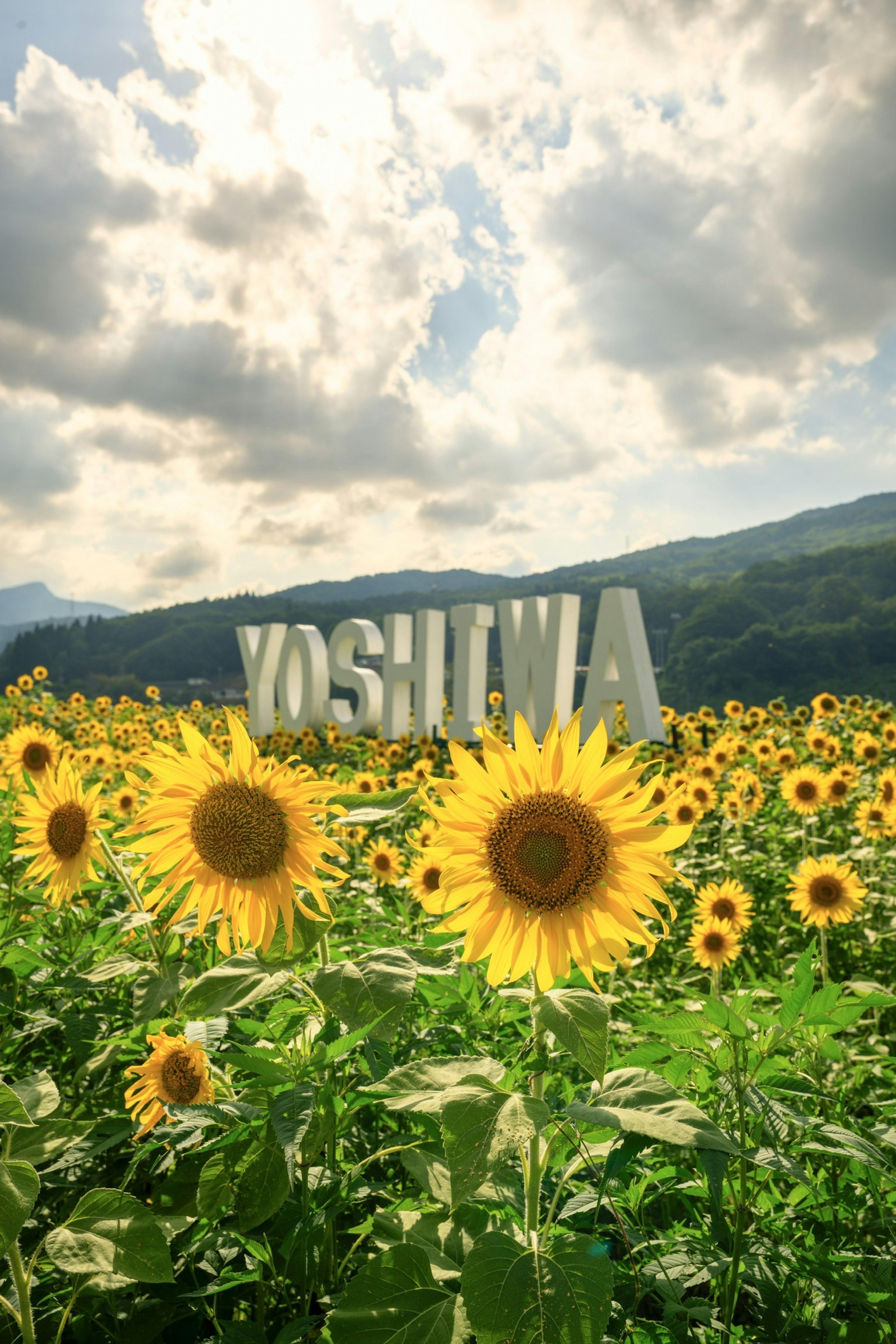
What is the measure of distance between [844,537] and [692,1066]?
227553mm

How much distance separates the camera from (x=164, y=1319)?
1382 millimetres

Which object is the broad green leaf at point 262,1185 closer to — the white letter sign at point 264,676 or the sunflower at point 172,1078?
the sunflower at point 172,1078

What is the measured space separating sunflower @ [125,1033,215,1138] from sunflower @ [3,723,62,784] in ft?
8.54

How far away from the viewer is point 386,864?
447 centimetres

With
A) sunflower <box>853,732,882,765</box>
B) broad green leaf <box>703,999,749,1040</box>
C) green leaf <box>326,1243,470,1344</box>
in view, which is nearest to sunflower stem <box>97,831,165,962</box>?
green leaf <box>326,1243,470,1344</box>

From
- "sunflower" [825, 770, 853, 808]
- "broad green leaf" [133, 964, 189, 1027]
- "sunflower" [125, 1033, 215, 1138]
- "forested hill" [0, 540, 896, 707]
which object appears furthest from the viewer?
"forested hill" [0, 540, 896, 707]

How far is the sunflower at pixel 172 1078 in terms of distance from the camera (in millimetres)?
1396

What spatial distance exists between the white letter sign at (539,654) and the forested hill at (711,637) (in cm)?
2288

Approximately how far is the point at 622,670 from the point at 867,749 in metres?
3.99

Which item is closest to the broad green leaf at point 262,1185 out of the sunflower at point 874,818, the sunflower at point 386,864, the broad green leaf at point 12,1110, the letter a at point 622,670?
the broad green leaf at point 12,1110

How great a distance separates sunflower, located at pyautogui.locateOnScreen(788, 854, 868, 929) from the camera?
3396 mm

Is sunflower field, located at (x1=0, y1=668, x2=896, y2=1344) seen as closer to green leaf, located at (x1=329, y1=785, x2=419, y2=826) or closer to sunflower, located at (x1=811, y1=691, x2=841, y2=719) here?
green leaf, located at (x1=329, y1=785, x2=419, y2=826)

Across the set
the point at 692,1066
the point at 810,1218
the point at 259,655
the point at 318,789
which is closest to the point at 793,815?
the point at 810,1218

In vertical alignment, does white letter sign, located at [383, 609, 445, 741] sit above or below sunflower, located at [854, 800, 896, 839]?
above
